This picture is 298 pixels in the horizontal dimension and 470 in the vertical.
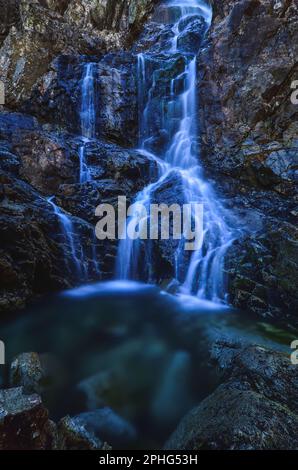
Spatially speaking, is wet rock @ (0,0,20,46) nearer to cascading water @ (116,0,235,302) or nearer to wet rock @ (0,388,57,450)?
cascading water @ (116,0,235,302)

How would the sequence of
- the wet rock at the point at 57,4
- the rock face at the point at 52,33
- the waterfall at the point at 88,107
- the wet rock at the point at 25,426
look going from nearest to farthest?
the wet rock at the point at 25,426 < the waterfall at the point at 88,107 < the rock face at the point at 52,33 < the wet rock at the point at 57,4

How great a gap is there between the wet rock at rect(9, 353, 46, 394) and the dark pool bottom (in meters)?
0.16

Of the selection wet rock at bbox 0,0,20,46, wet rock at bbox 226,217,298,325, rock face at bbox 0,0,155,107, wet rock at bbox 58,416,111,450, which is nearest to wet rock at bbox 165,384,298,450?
wet rock at bbox 58,416,111,450

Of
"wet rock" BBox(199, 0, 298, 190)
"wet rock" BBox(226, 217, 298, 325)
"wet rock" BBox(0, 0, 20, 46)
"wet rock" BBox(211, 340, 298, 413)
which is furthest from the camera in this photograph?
"wet rock" BBox(0, 0, 20, 46)

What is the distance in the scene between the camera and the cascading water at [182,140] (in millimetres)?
8719

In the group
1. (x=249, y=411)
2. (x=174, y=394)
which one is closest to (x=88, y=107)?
(x=174, y=394)

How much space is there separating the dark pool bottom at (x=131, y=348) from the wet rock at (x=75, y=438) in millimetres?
431

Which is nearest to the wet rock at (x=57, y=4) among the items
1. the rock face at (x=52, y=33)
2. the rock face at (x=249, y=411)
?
the rock face at (x=52, y=33)

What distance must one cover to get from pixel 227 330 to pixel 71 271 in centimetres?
467

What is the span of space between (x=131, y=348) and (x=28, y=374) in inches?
72.7

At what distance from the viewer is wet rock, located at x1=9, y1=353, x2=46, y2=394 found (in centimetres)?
467

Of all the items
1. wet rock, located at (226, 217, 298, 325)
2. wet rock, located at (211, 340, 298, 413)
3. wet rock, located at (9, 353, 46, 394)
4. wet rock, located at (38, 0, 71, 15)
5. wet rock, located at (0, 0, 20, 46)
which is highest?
wet rock, located at (38, 0, 71, 15)

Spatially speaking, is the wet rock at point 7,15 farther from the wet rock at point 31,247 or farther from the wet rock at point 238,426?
the wet rock at point 238,426
